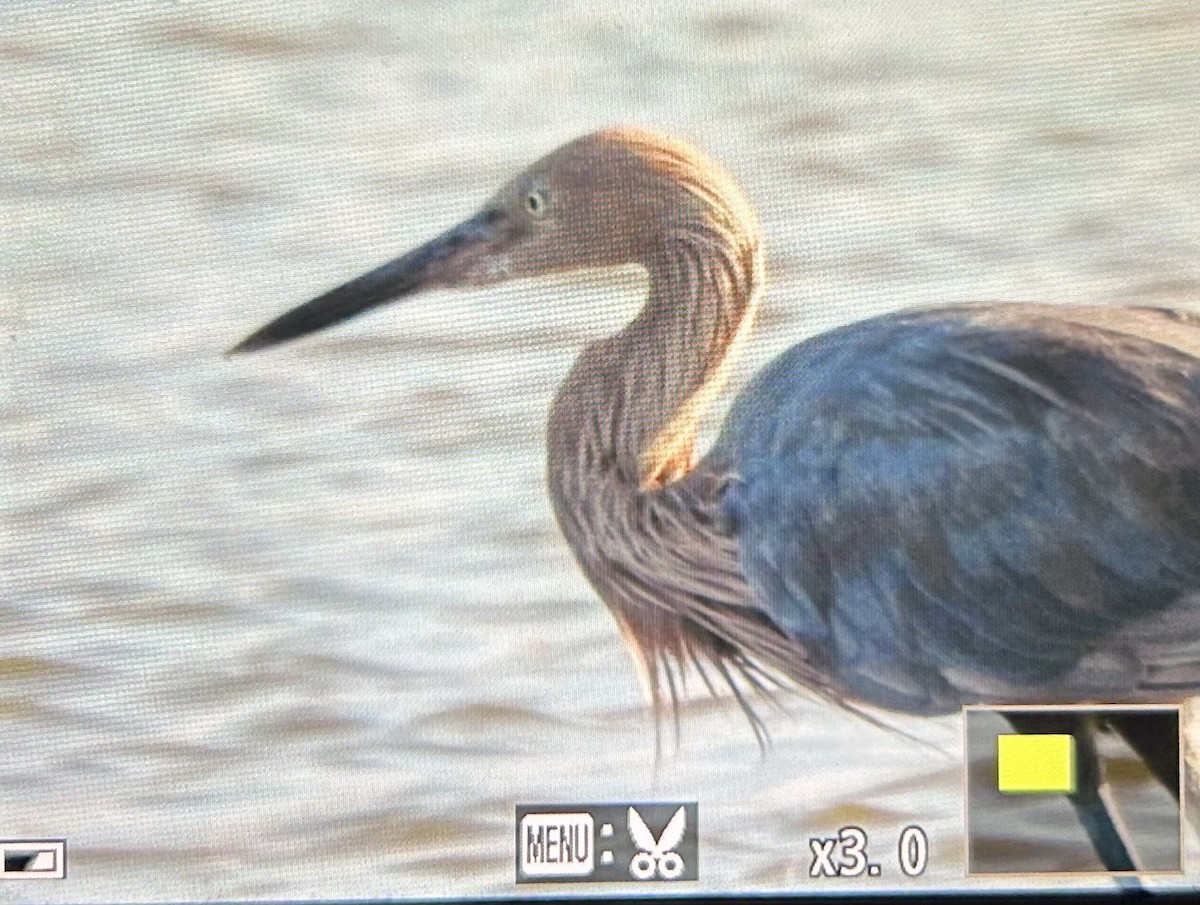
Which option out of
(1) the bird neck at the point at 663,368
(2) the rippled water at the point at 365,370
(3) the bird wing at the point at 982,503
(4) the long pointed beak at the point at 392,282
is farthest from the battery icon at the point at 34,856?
(3) the bird wing at the point at 982,503

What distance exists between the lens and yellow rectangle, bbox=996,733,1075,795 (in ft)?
5.94

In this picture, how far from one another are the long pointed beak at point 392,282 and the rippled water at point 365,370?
0.06ft

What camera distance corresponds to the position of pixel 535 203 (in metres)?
1.83

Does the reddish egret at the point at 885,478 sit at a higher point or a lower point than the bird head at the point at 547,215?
lower

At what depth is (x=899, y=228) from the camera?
5.91 feet

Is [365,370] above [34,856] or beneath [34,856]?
above

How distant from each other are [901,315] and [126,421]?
916 millimetres

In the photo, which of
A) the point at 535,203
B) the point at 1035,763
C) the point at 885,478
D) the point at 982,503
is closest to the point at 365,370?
the point at 535,203

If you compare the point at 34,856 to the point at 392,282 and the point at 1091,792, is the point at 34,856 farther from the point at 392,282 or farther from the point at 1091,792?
the point at 1091,792

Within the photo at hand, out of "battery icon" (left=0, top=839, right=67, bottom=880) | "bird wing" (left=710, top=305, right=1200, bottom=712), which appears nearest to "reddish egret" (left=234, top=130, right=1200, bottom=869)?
"bird wing" (left=710, top=305, right=1200, bottom=712)

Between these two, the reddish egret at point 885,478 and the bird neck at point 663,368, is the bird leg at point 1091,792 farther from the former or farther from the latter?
the bird neck at point 663,368

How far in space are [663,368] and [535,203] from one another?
0.81 feet

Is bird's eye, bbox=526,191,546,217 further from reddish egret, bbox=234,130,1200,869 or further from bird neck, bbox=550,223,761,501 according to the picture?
bird neck, bbox=550,223,761,501

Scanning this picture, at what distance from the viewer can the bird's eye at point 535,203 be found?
1.83 meters
